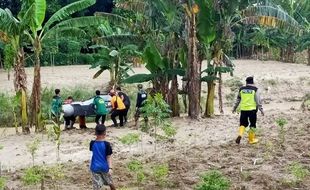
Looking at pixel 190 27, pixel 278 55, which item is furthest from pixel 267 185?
pixel 278 55

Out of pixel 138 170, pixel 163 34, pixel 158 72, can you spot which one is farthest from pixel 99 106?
pixel 138 170

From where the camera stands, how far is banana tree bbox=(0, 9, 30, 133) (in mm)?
14398

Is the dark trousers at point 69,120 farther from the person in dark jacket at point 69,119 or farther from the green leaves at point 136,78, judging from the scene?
the green leaves at point 136,78

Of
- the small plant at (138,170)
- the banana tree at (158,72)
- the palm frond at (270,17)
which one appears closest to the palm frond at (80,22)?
the banana tree at (158,72)

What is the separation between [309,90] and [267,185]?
63.6 feet

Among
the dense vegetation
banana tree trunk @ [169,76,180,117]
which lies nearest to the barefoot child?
the dense vegetation

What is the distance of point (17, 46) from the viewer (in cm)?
1497

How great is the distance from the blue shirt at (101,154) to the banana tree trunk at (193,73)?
875 centimetres

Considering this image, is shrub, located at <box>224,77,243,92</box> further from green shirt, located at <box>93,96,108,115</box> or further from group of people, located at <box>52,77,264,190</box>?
green shirt, located at <box>93,96,108,115</box>

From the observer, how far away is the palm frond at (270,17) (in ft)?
53.7

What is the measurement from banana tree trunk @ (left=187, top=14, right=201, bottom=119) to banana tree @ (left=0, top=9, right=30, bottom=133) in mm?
4688

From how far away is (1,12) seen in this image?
14.1 metres

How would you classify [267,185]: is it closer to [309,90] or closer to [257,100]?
[257,100]

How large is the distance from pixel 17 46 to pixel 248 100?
22.7 ft
